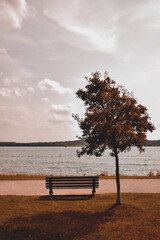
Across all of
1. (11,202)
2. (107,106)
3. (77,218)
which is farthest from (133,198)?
(11,202)

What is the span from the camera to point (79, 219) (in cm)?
784

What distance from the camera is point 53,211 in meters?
8.78

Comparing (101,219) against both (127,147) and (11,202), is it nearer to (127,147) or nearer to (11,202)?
(127,147)

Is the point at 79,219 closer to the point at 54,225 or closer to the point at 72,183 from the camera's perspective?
the point at 54,225

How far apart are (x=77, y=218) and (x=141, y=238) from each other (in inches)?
100

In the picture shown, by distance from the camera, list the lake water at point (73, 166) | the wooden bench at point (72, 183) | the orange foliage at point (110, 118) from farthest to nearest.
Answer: the lake water at point (73, 166), the wooden bench at point (72, 183), the orange foliage at point (110, 118)

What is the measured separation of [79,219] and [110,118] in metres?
4.23

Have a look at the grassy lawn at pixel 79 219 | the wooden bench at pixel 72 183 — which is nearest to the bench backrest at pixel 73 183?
the wooden bench at pixel 72 183

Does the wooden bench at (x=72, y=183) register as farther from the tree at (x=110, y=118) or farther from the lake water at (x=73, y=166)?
the lake water at (x=73, y=166)

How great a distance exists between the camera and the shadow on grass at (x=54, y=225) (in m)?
6.45

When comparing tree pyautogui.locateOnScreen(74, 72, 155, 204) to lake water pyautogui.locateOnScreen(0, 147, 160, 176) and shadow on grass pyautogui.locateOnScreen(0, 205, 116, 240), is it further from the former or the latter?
lake water pyautogui.locateOnScreen(0, 147, 160, 176)

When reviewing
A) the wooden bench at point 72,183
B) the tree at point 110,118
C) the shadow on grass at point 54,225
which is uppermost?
the tree at point 110,118

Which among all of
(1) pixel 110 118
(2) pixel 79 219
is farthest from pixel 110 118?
(2) pixel 79 219

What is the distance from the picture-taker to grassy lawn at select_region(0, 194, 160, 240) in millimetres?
6523
